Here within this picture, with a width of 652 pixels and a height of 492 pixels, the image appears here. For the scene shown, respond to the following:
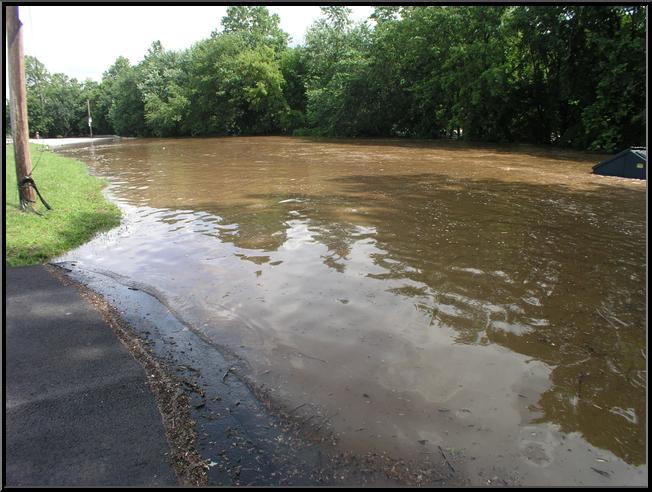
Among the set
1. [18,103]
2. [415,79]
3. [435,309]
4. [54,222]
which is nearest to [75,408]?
[435,309]

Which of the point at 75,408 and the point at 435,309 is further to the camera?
the point at 435,309

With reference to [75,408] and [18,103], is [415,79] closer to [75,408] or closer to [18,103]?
[18,103]

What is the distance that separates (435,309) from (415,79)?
33855 mm

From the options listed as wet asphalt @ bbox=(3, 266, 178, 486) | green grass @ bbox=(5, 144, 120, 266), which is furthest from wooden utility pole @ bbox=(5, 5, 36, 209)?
wet asphalt @ bbox=(3, 266, 178, 486)

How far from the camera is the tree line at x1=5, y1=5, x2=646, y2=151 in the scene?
22.4 metres

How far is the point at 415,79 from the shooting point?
119 ft

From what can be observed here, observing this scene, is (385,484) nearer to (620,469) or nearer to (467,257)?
(620,469)

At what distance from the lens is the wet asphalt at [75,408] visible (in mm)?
2846

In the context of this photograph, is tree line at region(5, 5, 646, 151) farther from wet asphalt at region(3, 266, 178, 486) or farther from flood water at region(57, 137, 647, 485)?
wet asphalt at region(3, 266, 178, 486)

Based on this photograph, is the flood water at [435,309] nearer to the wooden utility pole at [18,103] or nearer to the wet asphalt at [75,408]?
the wet asphalt at [75,408]

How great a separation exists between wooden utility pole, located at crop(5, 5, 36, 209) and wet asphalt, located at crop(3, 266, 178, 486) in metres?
5.27

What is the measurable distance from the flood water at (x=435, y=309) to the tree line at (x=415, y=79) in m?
14.2

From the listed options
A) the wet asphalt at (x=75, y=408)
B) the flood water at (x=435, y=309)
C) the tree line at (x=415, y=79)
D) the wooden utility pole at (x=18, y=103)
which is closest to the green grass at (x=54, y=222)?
the wooden utility pole at (x=18, y=103)

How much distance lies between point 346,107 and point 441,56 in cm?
914
